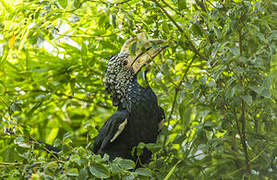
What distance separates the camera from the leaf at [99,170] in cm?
56

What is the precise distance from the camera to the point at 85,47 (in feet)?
3.91

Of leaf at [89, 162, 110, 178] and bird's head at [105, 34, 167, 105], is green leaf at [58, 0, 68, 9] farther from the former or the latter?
leaf at [89, 162, 110, 178]

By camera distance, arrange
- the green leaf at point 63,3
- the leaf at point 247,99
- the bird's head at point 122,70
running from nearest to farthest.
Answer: the leaf at point 247,99, the green leaf at point 63,3, the bird's head at point 122,70

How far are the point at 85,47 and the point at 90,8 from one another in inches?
7.3

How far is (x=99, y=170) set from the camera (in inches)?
22.5

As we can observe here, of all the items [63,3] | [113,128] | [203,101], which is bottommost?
[113,128]

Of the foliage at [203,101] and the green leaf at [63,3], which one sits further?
the green leaf at [63,3]

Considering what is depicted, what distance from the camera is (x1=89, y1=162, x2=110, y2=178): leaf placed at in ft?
1.84

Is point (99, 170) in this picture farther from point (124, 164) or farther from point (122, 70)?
point (122, 70)

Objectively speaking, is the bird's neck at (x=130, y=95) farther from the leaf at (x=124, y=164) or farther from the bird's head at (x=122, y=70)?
the leaf at (x=124, y=164)

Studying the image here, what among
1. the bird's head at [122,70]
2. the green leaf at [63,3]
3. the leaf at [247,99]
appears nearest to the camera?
the leaf at [247,99]

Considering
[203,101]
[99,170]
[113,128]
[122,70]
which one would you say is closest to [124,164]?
[99,170]

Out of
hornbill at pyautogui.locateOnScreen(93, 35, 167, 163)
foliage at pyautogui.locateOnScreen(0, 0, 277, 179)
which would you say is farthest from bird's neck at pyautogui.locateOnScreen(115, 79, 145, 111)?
foliage at pyautogui.locateOnScreen(0, 0, 277, 179)

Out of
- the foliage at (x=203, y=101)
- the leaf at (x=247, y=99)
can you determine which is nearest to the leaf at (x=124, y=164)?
the foliage at (x=203, y=101)
